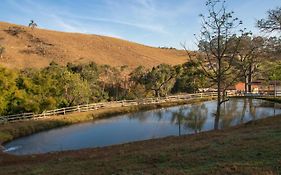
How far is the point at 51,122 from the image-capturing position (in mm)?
37219

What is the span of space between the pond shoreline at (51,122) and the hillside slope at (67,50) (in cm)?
4763

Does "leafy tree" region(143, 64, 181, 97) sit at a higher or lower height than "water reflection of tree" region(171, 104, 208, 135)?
higher

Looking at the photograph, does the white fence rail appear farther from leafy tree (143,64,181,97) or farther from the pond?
the pond

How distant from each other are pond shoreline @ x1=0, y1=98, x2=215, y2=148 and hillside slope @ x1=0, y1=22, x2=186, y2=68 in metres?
47.6

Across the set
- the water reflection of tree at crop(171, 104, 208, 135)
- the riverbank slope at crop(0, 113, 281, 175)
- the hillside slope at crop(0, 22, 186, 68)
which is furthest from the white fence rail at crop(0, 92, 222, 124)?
the hillside slope at crop(0, 22, 186, 68)

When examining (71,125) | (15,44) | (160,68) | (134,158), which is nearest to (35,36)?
(15,44)

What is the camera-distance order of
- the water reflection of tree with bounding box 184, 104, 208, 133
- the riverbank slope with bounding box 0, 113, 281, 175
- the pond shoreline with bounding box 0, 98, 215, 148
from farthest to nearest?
1. the water reflection of tree with bounding box 184, 104, 208, 133
2. the pond shoreline with bounding box 0, 98, 215, 148
3. the riverbank slope with bounding box 0, 113, 281, 175

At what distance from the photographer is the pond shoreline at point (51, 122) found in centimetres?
3231

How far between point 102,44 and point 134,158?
392ft

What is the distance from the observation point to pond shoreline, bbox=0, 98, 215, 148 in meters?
32.3

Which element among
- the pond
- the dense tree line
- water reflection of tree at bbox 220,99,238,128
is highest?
the dense tree line

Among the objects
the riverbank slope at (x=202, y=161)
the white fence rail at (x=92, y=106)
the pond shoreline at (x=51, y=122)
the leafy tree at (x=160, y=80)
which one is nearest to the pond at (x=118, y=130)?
the pond shoreline at (x=51, y=122)

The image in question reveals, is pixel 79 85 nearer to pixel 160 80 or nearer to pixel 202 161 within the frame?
pixel 160 80

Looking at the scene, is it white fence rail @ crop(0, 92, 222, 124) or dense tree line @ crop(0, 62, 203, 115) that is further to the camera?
dense tree line @ crop(0, 62, 203, 115)
